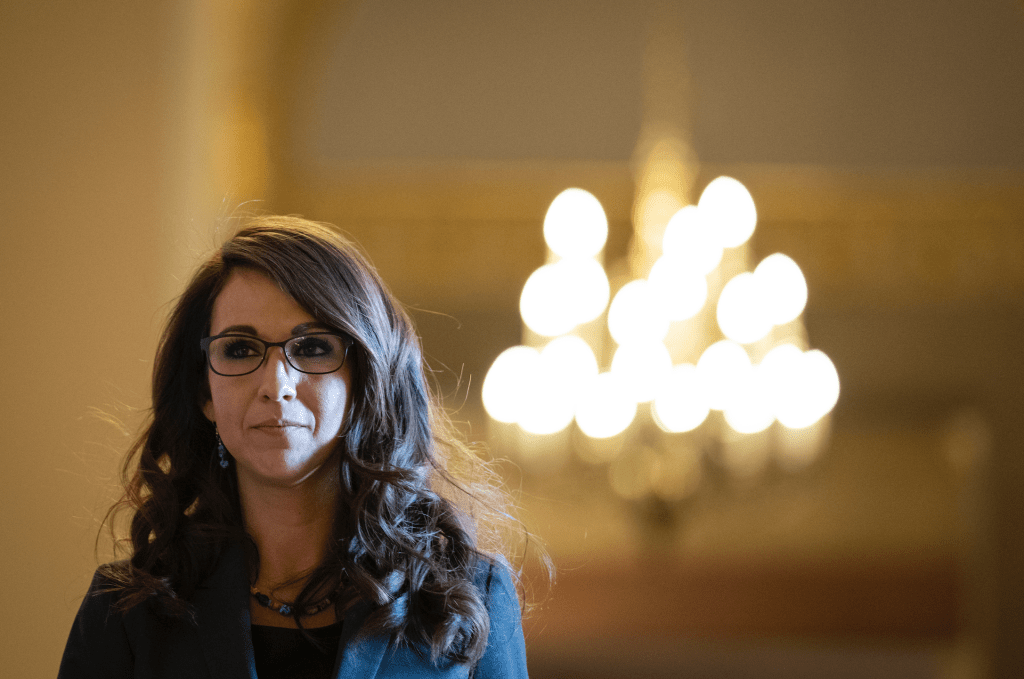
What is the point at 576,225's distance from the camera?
459 centimetres

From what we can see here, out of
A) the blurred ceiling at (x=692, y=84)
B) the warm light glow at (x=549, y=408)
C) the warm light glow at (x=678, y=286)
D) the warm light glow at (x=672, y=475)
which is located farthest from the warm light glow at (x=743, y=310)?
the blurred ceiling at (x=692, y=84)

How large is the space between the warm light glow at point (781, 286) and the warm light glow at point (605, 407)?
2.79ft

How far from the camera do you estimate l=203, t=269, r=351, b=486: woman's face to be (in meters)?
1.19

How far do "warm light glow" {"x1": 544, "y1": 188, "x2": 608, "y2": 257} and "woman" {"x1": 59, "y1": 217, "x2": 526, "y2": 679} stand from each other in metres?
3.27

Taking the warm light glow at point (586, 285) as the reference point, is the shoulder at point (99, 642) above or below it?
below

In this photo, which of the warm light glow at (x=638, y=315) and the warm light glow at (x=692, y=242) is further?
the warm light glow at (x=638, y=315)

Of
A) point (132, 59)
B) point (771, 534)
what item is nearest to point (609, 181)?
point (771, 534)

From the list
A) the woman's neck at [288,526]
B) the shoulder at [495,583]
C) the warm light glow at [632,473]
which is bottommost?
the warm light glow at [632,473]

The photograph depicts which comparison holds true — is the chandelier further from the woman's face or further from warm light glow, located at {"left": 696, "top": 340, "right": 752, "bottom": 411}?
the woman's face

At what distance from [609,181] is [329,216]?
84.8 inches

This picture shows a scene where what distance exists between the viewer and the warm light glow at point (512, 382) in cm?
499

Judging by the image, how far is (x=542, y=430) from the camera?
490 centimetres

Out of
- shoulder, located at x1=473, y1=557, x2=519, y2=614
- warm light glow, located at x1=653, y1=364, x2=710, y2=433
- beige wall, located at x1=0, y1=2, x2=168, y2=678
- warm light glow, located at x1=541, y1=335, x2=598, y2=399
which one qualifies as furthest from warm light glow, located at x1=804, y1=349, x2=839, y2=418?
shoulder, located at x1=473, y1=557, x2=519, y2=614

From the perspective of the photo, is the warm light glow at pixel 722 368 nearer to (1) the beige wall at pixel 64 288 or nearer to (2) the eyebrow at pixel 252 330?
(1) the beige wall at pixel 64 288
